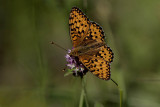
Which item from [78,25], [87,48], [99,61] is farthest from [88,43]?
[99,61]

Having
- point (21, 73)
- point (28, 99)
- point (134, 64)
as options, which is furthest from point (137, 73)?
point (21, 73)

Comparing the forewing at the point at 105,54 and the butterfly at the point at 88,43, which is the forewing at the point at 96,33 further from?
the forewing at the point at 105,54

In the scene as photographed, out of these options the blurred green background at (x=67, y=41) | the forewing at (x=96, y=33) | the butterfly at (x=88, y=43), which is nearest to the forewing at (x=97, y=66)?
the butterfly at (x=88, y=43)

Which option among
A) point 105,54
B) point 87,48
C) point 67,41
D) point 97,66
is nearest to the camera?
point 97,66

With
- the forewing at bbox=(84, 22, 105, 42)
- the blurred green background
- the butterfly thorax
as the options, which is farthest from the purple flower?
the blurred green background

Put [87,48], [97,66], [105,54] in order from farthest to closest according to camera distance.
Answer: [87,48] → [105,54] → [97,66]

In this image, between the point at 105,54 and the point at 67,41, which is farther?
the point at 67,41

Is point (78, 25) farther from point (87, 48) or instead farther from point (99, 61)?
point (99, 61)
